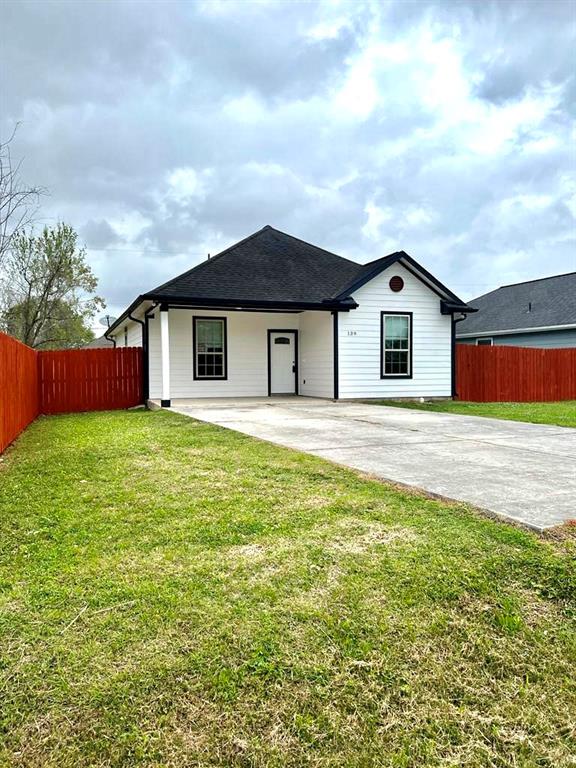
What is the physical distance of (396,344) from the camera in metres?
15.3

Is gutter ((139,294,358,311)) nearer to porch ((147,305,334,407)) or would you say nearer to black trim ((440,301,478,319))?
porch ((147,305,334,407))

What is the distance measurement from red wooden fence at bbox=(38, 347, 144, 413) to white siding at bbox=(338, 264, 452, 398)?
19.5 ft

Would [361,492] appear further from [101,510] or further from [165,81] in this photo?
[165,81]

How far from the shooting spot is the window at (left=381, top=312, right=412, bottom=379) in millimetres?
15172

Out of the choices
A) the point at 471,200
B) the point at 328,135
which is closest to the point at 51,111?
the point at 328,135

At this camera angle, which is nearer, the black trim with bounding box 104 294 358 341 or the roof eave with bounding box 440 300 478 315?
the black trim with bounding box 104 294 358 341

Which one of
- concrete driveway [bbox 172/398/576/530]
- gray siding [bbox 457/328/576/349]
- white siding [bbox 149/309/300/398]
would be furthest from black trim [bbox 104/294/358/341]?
gray siding [bbox 457/328/576/349]

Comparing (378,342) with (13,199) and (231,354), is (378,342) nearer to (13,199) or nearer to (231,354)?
(231,354)

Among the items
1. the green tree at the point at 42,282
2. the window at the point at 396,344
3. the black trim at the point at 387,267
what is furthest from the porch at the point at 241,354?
the green tree at the point at 42,282

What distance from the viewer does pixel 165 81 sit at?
14195 mm

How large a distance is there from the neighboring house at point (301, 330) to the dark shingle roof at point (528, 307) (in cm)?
829

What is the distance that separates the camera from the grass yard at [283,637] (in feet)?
5.67

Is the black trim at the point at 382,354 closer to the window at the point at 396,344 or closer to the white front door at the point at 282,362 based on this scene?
the window at the point at 396,344

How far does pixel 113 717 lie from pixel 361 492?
2797 millimetres
